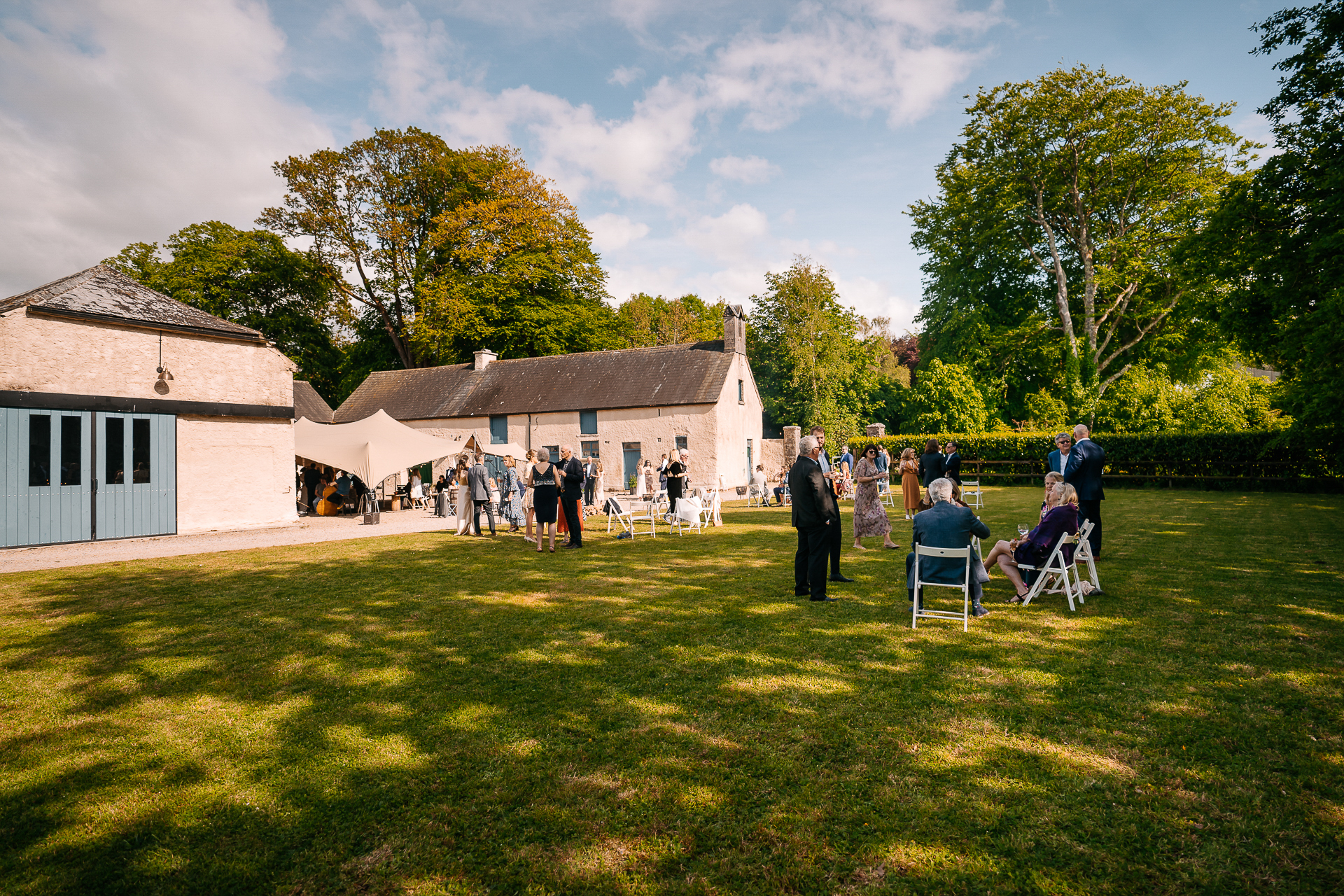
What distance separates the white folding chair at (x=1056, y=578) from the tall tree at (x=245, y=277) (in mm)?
37554

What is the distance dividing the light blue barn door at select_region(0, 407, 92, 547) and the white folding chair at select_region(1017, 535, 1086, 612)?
1643cm

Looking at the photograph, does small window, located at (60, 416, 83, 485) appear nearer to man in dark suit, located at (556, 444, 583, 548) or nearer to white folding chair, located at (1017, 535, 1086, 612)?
man in dark suit, located at (556, 444, 583, 548)

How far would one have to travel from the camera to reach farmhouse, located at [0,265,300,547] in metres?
12.2

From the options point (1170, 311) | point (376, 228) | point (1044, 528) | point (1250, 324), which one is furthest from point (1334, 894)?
point (376, 228)

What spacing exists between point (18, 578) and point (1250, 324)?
22054 mm

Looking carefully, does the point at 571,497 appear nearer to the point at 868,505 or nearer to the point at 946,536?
the point at 868,505

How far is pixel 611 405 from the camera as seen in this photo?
91.9ft

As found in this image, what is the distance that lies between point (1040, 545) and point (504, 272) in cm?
3209

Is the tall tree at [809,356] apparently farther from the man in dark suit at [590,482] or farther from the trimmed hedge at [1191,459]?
the man in dark suit at [590,482]

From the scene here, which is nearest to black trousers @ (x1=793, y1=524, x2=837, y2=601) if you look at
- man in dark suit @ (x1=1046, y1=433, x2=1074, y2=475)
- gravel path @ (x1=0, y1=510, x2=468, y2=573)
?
man in dark suit @ (x1=1046, y1=433, x2=1074, y2=475)

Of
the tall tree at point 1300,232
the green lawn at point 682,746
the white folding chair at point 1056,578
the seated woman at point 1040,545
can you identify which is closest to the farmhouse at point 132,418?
the green lawn at point 682,746

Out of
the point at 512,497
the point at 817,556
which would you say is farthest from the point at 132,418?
the point at 817,556

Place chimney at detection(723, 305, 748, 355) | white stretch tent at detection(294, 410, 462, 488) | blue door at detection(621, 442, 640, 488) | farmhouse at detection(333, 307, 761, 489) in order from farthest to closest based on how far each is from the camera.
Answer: chimney at detection(723, 305, 748, 355), blue door at detection(621, 442, 640, 488), farmhouse at detection(333, 307, 761, 489), white stretch tent at detection(294, 410, 462, 488)

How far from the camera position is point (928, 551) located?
5758 mm
